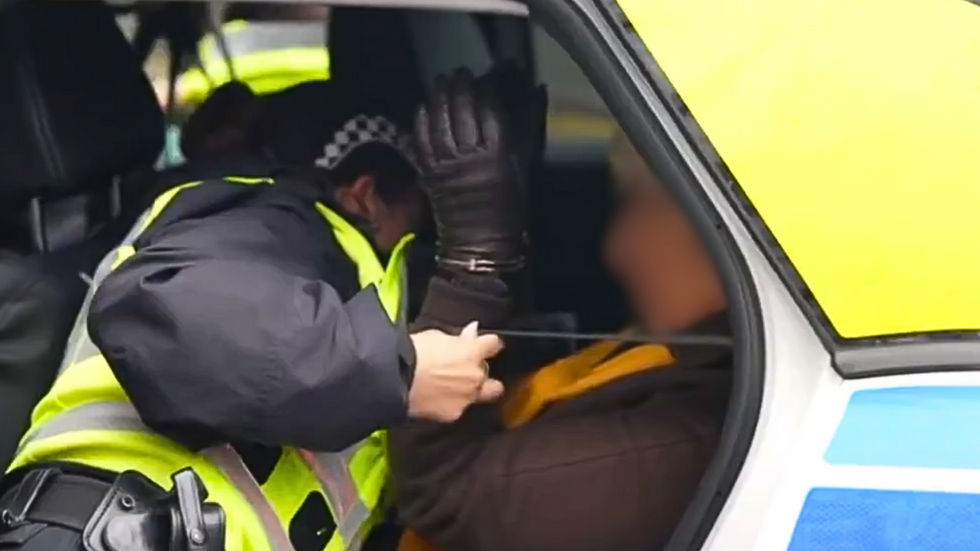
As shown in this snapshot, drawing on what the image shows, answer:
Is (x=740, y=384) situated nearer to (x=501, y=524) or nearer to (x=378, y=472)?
(x=501, y=524)

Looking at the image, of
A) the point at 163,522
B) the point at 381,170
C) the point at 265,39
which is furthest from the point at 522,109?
the point at 265,39

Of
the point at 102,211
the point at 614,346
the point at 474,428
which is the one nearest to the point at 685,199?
the point at 614,346

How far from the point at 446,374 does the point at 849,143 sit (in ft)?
1.61

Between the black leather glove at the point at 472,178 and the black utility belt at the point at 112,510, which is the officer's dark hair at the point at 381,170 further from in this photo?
the black utility belt at the point at 112,510

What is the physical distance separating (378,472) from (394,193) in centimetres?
38

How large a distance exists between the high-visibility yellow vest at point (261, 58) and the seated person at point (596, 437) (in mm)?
692

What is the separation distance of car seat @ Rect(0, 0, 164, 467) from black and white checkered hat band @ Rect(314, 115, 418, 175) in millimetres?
264

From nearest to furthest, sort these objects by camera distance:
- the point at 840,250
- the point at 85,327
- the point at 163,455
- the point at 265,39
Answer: the point at 840,250 < the point at 163,455 < the point at 85,327 < the point at 265,39

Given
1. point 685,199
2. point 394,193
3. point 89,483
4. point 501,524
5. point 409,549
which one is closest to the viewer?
point 685,199

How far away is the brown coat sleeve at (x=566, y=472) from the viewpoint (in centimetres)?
162

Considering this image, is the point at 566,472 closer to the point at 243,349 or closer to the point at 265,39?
the point at 243,349

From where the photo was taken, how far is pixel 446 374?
1.59m

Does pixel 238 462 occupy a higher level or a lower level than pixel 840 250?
lower

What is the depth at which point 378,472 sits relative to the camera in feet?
6.14
